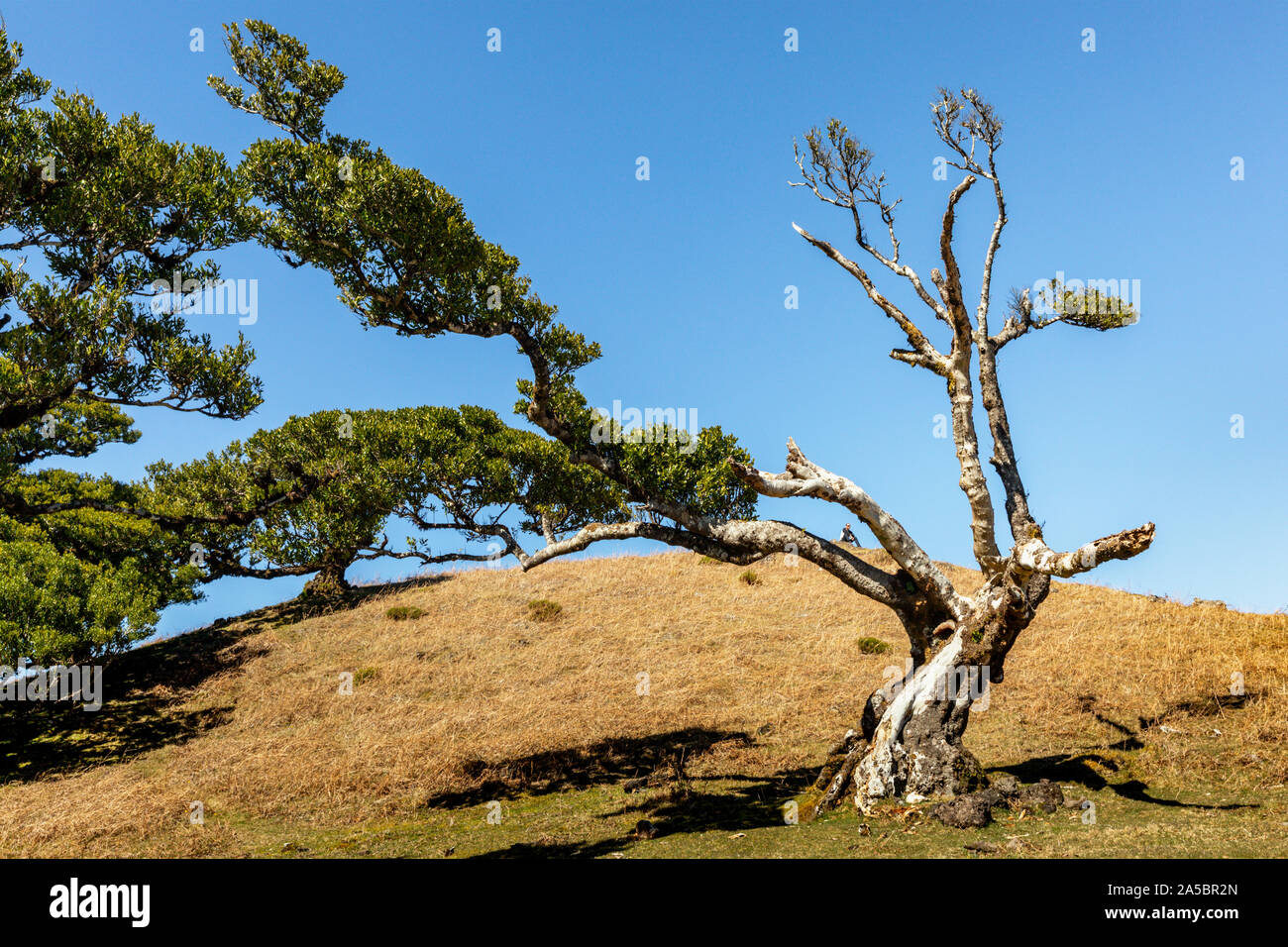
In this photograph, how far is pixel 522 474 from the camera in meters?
22.2

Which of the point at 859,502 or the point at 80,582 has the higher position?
the point at 859,502

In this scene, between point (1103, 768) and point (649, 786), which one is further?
point (649, 786)

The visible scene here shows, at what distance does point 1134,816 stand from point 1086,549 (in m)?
3.99

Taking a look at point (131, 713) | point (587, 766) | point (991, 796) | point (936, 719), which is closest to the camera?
point (991, 796)

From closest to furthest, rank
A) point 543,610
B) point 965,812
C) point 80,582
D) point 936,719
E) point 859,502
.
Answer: point 965,812 < point 936,719 < point 859,502 < point 80,582 < point 543,610

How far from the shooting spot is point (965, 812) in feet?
37.2

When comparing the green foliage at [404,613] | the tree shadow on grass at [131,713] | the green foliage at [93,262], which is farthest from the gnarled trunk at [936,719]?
the green foliage at [404,613]

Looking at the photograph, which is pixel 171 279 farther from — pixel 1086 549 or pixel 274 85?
pixel 1086 549

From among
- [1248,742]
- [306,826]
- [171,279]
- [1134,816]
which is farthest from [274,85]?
[1248,742]

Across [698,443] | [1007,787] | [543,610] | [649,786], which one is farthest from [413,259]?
[543,610]

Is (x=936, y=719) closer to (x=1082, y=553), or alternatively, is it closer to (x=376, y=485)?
(x=1082, y=553)

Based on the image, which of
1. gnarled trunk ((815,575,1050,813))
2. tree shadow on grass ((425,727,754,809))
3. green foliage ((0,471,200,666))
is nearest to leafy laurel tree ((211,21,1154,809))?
gnarled trunk ((815,575,1050,813))

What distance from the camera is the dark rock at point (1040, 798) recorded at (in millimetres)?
11961

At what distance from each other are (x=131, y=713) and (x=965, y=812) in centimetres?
2485
